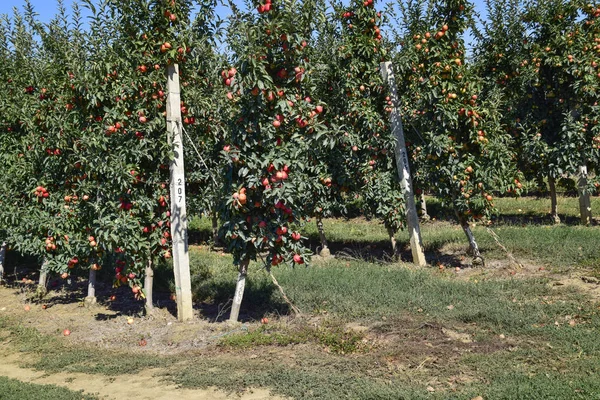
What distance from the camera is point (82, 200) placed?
29.6ft

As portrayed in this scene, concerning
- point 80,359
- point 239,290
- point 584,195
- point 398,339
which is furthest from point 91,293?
point 584,195

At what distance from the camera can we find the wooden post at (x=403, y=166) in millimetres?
10953

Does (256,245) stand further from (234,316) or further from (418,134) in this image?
(418,134)

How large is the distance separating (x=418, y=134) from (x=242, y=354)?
19.4 feet

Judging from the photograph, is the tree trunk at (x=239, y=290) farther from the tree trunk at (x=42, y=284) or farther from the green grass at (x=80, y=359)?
the tree trunk at (x=42, y=284)

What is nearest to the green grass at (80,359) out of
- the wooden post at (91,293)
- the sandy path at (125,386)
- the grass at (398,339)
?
the grass at (398,339)

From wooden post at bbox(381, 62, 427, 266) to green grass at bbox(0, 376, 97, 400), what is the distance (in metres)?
6.88

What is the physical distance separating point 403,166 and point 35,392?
24.4ft

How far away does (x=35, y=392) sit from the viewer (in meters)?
5.97

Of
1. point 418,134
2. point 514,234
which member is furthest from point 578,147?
point 418,134

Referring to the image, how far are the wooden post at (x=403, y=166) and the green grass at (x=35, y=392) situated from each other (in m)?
6.88

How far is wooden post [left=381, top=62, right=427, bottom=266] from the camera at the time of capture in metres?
11.0

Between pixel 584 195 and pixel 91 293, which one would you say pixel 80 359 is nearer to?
pixel 91 293

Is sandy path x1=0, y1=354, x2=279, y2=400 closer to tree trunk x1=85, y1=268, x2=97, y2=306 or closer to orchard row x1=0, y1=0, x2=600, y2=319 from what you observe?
orchard row x1=0, y1=0, x2=600, y2=319
